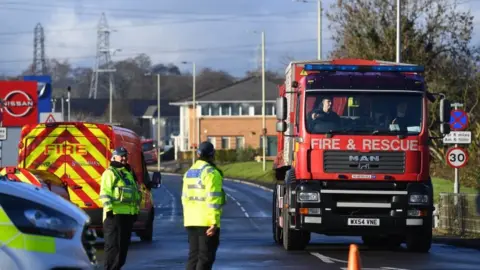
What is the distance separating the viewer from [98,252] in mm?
20375

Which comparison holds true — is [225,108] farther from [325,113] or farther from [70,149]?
[325,113]

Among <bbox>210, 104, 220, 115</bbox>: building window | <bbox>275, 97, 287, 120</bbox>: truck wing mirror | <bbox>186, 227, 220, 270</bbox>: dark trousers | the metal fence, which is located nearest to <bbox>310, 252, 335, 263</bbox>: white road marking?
<bbox>275, 97, 287, 120</bbox>: truck wing mirror

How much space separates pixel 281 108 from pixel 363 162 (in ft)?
5.75

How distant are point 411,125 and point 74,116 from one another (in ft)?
387

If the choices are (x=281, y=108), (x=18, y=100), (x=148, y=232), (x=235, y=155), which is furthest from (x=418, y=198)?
(x=235, y=155)

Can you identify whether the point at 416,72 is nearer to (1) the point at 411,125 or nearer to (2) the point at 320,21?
(1) the point at 411,125

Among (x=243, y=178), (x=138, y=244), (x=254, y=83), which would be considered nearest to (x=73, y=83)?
(x=254, y=83)

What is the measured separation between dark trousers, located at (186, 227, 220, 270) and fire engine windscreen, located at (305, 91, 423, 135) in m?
6.77

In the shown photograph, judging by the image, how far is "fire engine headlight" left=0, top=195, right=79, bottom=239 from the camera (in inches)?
382

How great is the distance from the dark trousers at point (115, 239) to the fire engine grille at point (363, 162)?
5.14 meters

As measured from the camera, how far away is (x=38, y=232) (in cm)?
972

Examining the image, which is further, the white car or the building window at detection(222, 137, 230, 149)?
the building window at detection(222, 137, 230, 149)

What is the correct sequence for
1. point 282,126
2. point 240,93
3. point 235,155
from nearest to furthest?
point 282,126, point 235,155, point 240,93

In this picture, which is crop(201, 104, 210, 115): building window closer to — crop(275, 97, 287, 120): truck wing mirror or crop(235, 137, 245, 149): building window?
crop(235, 137, 245, 149): building window
